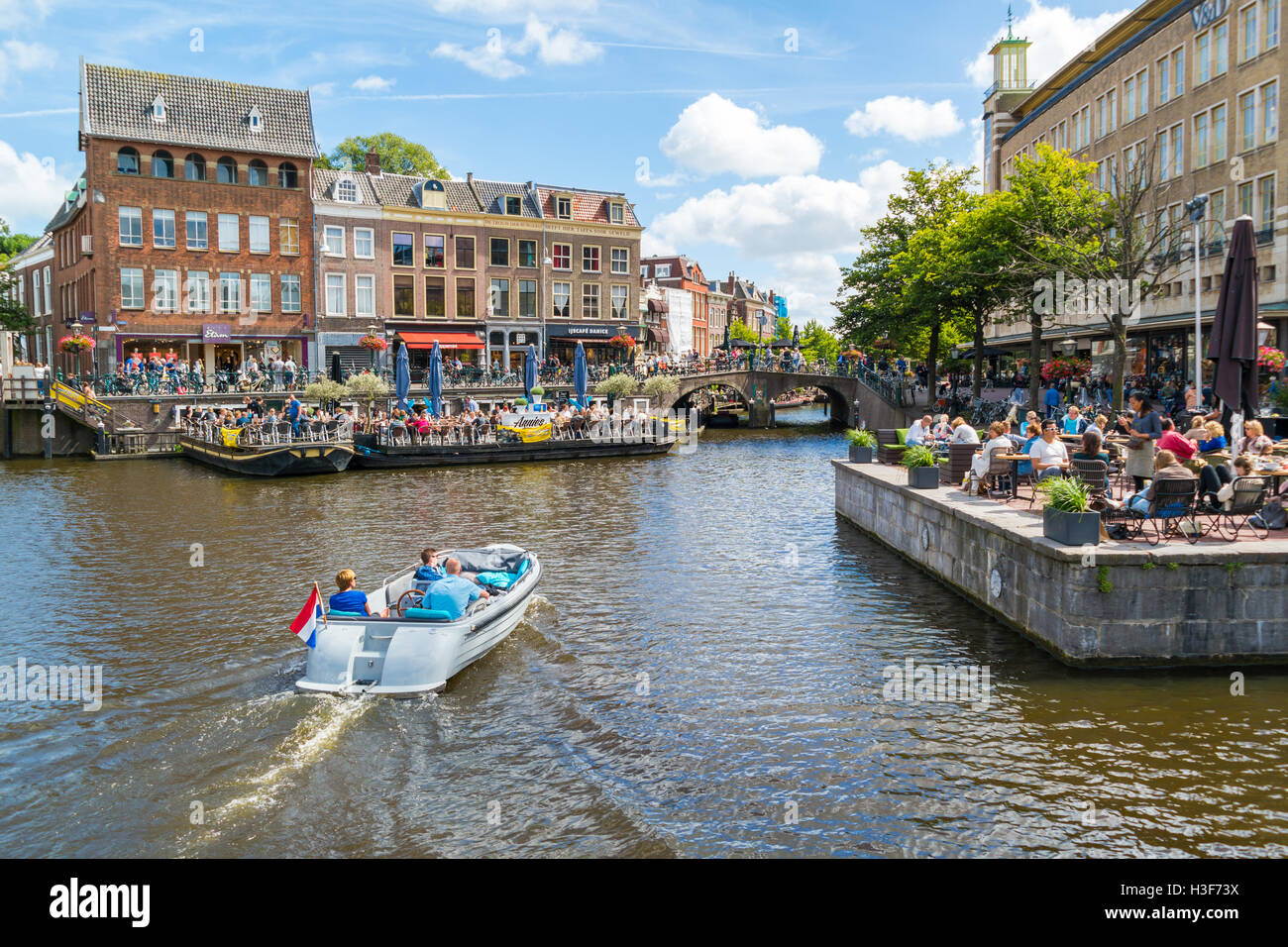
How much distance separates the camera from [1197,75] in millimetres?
35469

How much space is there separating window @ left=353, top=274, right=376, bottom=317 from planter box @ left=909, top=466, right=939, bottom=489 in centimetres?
4094

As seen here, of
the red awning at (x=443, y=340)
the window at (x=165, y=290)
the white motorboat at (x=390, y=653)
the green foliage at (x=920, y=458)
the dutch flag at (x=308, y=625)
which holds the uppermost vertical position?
the window at (x=165, y=290)

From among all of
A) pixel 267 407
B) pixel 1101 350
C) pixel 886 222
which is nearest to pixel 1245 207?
pixel 1101 350

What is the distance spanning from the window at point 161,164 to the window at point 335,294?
Result: 855 centimetres

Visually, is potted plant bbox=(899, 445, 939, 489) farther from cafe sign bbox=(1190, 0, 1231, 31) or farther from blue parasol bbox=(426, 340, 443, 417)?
cafe sign bbox=(1190, 0, 1231, 31)

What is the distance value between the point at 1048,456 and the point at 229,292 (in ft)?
141

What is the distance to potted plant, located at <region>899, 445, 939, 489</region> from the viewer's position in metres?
16.7

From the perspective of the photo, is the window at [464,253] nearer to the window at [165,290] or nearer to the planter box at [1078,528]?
the window at [165,290]

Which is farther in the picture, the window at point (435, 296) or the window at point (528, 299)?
the window at point (528, 299)

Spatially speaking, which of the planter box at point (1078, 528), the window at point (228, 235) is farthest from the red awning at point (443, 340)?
the planter box at point (1078, 528)

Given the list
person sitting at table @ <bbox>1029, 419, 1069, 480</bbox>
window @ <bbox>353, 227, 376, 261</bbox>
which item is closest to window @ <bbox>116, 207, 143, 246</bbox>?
window @ <bbox>353, 227, 376, 261</bbox>

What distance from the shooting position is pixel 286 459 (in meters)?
31.5

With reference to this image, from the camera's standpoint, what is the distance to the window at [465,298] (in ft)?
184
